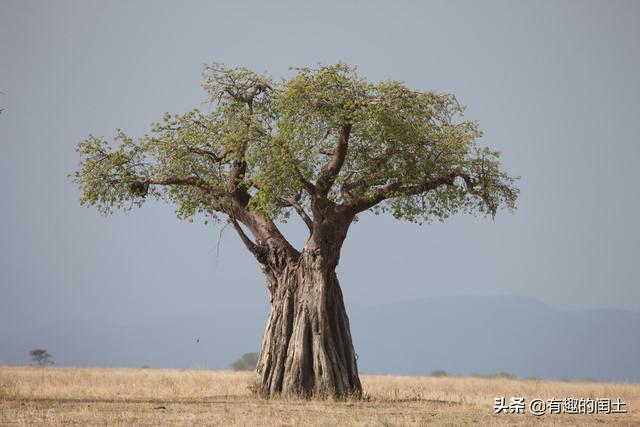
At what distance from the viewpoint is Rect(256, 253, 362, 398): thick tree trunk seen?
106 ft

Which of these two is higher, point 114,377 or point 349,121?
point 349,121

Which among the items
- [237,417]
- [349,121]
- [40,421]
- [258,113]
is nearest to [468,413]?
[237,417]

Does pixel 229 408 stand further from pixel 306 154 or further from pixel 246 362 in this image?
pixel 246 362

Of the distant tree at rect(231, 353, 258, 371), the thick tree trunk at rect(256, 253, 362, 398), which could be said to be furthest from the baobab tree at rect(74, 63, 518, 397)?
the distant tree at rect(231, 353, 258, 371)

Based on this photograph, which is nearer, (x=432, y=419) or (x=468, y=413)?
(x=432, y=419)

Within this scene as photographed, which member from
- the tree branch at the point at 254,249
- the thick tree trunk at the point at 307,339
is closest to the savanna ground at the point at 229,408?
the thick tree trunk at the point at 307,339

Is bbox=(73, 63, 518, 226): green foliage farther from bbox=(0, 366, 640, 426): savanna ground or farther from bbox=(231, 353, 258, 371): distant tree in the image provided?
bbox=(231, 353, 258, 371): distant tree

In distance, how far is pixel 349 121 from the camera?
3070 cm

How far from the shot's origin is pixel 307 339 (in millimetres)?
32906

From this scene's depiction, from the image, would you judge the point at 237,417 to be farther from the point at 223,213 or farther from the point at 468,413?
the point at 223,213

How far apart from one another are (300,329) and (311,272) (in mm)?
2015

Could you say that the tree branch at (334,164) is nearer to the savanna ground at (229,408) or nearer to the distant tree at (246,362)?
the savanna ground at (229,408)

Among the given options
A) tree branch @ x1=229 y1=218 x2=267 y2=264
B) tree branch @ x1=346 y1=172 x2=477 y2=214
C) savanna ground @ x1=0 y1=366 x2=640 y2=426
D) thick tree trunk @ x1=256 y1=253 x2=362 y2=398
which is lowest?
savanna ground @ x1=0 y1=366 x2=640 y2=426

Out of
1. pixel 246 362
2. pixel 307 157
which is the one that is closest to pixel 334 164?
pixel 307 157
